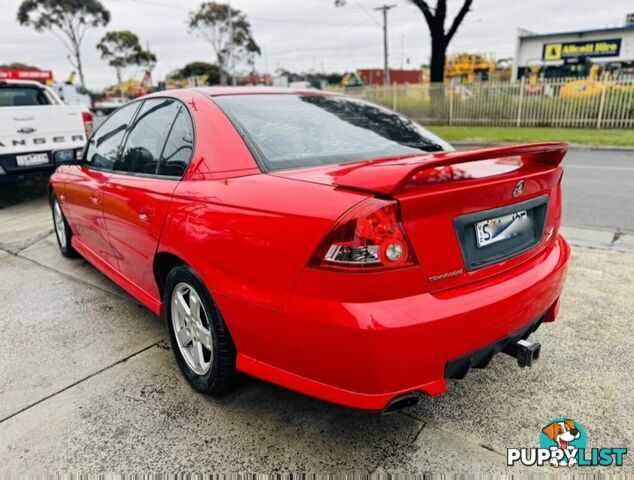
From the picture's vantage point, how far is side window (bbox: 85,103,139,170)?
3.40 m

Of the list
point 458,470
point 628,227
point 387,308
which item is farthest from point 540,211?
point 628,227

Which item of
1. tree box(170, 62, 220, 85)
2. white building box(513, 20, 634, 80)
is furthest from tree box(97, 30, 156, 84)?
white building box(513, 20, 634, 80)

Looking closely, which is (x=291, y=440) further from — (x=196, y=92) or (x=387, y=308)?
(x=196, y=92)

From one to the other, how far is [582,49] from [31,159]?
33.8m

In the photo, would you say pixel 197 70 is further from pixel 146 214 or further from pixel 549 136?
pixel 146 214

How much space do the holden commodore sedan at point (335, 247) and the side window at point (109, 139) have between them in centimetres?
64

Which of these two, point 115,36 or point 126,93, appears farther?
point 126,93

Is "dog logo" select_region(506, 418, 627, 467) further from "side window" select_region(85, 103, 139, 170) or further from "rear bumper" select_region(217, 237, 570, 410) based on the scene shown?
"side window" select_region(85, 103, 139, 170)

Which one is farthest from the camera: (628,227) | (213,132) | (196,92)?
(628,227)

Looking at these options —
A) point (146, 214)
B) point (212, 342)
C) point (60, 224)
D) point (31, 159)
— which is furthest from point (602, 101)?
point (212, 342)

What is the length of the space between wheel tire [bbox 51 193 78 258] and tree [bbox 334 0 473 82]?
58.1ft

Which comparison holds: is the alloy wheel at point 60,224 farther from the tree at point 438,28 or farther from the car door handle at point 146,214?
A: the tree at point 438,28

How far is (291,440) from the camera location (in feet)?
7.06

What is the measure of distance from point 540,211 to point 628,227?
3.75 m
